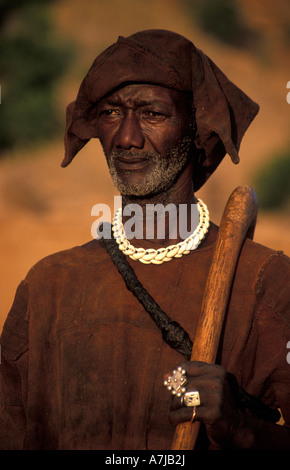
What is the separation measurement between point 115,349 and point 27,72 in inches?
221

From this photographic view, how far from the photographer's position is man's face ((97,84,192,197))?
3730 millimetres

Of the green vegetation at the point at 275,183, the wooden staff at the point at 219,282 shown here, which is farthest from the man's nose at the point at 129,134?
the green vegetation at the point at 275,183

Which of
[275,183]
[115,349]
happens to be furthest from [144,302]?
[275,183]

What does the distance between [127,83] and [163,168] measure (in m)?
0.36

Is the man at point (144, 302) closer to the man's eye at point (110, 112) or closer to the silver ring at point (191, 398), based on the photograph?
the man's eye at point (110, 112)

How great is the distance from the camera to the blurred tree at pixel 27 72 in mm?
8766

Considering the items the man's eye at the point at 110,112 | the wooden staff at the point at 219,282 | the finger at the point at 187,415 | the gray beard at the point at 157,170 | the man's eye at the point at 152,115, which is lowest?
the finger at the point at 187,415

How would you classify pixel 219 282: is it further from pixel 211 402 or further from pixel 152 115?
pixel 152 115

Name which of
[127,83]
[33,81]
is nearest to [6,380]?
[127,83]

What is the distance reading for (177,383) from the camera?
329cm

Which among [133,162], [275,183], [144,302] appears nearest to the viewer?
[144,302]

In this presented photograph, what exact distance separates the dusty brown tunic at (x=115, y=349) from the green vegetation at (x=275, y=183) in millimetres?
4691

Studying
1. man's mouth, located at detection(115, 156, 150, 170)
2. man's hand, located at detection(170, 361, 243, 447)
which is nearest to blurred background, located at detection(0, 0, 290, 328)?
man's mouth, located at detection(115, 156, 150, 170)

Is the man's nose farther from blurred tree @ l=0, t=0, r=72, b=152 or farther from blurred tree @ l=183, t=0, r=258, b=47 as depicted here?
blurred tree @ l=183, t=0, r=258, b=47
